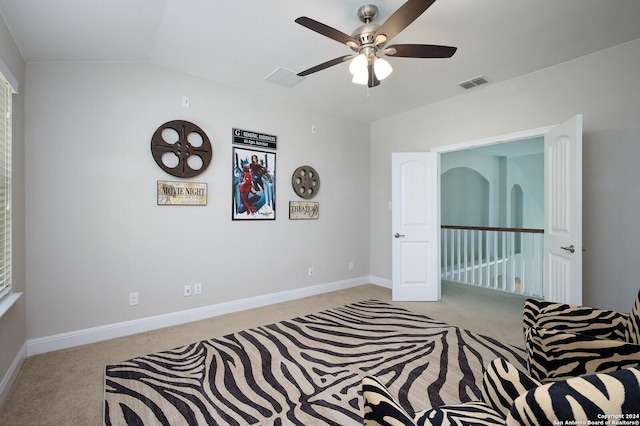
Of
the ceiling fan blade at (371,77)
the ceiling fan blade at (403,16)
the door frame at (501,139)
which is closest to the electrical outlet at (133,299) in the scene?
the ceiling fan blade at (371,77)

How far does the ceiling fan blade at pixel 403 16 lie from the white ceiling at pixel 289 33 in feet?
0.97

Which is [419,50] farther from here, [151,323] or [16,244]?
[151,323]

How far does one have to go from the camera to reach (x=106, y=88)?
299 centimetres

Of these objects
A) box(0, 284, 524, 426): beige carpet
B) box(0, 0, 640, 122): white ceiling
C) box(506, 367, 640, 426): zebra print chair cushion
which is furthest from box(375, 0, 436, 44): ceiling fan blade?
box(0, 284, 524, 426): beige carpet

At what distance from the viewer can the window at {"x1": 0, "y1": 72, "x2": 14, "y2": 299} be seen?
2.18 m

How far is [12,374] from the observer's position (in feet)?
7.39

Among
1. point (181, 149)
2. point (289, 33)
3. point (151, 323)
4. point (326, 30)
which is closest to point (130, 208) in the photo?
point (181, 149)

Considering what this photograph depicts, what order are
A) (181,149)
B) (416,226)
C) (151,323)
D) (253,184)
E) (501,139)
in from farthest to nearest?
(416,226) → (253,184) → (501,139) → (181,149) → (151,323)

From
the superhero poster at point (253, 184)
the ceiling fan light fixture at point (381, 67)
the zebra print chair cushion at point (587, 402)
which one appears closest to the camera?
the zebra print chair cushion at point (587, 402)

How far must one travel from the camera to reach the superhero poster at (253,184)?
3.81 metres

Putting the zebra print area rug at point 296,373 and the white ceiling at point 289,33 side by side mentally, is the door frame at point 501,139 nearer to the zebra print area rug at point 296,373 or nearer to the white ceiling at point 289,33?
the white ceiling at point 289,33

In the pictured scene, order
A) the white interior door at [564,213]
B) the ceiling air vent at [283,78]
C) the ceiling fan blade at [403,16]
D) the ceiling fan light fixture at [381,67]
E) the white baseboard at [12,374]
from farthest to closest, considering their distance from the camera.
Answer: the ceiling air vent at [283,78] → the white interior door at [564,213] → the ceiling fan light fixture at [381,67] → the white baseboard at [12,374] → the ceiling fan blade at [403,16]

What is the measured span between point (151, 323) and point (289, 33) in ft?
10.4

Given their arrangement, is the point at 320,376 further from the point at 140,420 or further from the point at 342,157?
the point at 342,157
